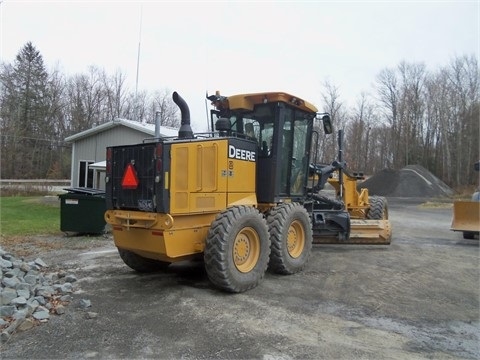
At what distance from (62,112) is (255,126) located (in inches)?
1709

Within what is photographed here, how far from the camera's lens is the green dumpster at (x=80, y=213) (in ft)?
34.7

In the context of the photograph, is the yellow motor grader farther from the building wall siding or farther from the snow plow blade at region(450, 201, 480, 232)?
the building wall siding

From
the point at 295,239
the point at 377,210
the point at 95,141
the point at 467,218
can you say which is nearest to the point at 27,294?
the point at 295,239

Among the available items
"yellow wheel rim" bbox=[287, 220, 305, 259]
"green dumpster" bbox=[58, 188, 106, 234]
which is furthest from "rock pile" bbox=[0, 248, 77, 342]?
"green dumpster" bbox=[58, 188, 106, 234]

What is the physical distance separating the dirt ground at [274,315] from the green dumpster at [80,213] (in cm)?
267

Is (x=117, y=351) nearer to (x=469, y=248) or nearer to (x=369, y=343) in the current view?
(x=369, y=343)

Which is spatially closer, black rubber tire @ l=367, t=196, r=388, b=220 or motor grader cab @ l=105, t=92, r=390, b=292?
motor grader cab @ l=105, t=92, r=390, b=292

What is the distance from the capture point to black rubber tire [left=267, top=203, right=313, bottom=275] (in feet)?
21.2

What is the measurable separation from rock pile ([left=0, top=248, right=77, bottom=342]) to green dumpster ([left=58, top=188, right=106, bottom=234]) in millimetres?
4177

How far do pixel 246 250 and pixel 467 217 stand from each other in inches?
304

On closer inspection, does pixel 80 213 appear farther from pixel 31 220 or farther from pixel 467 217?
pixel 467 217

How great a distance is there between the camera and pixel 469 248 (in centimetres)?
973

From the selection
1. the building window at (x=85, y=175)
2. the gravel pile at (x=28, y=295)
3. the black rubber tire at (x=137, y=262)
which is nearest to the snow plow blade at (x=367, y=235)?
the black rubber tire at (x=137, y=262)

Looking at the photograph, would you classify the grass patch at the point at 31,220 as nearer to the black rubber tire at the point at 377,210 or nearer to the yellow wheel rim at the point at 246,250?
the yellow wheel rim at the point at 246,250
